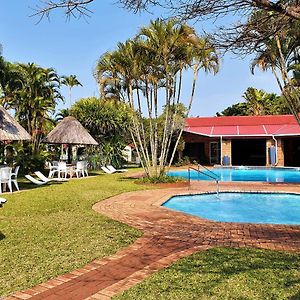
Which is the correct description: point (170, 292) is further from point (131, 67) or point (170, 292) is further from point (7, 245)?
point (131, 67)

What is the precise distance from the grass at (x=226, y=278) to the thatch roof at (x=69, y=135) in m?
19.8

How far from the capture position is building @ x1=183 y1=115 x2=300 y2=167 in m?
33.6

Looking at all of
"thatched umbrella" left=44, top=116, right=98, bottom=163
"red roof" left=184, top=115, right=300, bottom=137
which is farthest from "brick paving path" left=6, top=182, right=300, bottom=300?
"red roof" left=184, top=115, right=300, bottom=137

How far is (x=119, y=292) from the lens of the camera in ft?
15.6

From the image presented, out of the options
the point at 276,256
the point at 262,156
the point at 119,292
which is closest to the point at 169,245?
the point at 276,256

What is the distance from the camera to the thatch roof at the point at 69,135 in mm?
24828

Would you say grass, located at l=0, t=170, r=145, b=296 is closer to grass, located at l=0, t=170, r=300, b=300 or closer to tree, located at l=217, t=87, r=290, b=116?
grass, located at l=0, t=170, r=300, b=300

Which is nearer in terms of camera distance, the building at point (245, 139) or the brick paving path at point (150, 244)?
the brick paving path at point (150, 244)

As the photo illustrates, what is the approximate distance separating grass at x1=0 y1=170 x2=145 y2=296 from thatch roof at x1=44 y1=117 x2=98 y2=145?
1198 cm

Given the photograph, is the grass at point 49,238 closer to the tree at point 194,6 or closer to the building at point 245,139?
the tree at point 194,6

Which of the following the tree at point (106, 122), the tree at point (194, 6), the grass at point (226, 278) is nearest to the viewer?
the tree at point (194, 6)

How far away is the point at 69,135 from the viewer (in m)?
25.1

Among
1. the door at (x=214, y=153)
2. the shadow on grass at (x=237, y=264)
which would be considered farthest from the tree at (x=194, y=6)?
the door at (x=214, y=153)

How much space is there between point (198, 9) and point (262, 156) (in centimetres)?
3826
